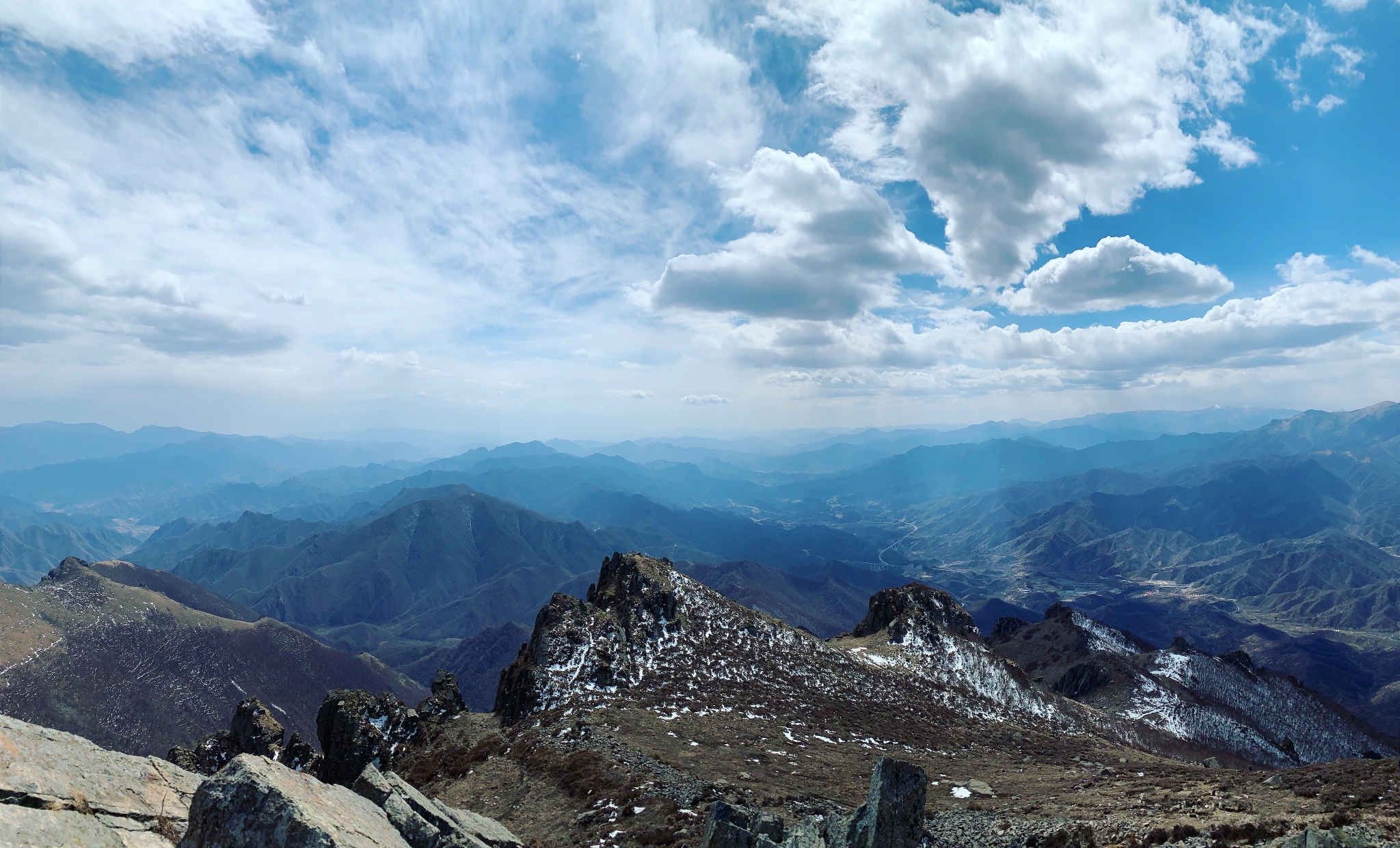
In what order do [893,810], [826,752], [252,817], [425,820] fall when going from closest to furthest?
[252,817]
[425,820]
[893,810]
[826,752]

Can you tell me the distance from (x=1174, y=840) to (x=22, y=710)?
769 feet

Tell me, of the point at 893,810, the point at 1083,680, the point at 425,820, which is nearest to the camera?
the point at 425,820

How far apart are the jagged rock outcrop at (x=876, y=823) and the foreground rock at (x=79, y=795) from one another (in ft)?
46.5

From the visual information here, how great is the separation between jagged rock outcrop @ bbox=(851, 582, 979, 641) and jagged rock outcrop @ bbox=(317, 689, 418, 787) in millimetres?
71404

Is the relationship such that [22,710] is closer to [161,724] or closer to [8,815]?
[161,724]

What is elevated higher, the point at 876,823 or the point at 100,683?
the point at 876,823

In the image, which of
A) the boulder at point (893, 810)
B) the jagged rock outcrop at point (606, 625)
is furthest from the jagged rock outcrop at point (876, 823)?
the jagged rock outcrop at point (606, 625)

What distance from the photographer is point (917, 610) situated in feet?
296

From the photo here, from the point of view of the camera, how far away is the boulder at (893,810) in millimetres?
17703

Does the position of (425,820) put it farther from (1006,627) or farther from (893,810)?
(1006,627)

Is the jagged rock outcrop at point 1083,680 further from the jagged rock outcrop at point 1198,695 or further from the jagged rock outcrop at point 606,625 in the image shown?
the jagged rock outcrop at point 606,625

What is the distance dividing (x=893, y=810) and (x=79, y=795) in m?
21.1

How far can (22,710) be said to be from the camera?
144125 millimetres

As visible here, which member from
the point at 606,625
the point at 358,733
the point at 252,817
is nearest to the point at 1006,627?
the point at 606,625
